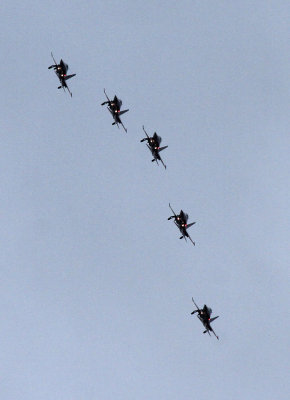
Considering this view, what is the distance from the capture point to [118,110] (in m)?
128

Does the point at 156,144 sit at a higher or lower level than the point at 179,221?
higher

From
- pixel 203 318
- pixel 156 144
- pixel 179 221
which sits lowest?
pixel 203 318

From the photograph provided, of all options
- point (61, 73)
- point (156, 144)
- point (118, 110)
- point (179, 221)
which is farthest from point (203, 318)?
point (61, 73)

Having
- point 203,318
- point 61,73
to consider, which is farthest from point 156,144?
point 203,318

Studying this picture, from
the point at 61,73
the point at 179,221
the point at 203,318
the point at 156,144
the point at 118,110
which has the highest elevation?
the point at 61,73

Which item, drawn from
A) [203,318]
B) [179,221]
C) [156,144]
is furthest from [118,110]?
[203,318]

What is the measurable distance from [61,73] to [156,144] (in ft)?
76.8

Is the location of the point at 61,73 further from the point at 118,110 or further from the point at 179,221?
the point at 179,221

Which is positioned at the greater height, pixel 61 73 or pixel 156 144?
pixel 61 73

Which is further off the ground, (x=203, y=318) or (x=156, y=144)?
(x=156, y=144)

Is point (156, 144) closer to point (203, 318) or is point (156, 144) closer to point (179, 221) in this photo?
point (179, 221)

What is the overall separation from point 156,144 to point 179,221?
638 inches

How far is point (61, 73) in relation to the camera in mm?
126125

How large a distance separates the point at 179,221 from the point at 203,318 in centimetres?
1924
